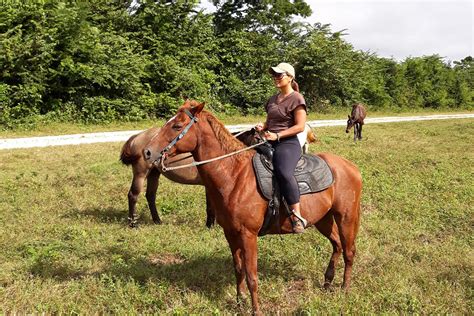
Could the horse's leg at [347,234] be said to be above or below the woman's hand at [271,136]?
below

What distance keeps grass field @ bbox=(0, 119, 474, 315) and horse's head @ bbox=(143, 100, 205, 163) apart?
179cm

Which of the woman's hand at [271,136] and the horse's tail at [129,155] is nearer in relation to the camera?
the woman's hand at [271,136]

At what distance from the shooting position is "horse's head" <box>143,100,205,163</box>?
4.35m

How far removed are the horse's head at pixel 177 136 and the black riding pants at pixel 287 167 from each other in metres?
0.99

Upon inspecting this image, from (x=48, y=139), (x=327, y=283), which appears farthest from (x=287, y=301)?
(x=48, y=139)

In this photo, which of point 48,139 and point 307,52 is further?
point 307,52

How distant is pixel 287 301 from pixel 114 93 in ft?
63.9

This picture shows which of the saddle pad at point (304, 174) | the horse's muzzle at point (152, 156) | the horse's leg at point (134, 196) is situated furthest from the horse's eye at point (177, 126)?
the horse's leg at point (134, 196)

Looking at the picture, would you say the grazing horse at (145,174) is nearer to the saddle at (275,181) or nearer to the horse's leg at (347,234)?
the horse's leg at (347,234)

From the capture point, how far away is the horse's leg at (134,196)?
7855 millimetres

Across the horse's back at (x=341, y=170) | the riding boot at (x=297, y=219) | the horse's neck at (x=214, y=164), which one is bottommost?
the riding boot at (x=297, y=219)

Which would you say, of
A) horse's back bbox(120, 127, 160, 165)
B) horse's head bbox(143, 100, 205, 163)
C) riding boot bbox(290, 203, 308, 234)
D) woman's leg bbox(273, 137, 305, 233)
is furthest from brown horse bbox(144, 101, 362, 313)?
horse's back bbox(120, 127, 160, 165)

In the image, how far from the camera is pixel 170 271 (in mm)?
5688

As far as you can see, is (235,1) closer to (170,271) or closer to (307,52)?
(307,52)
